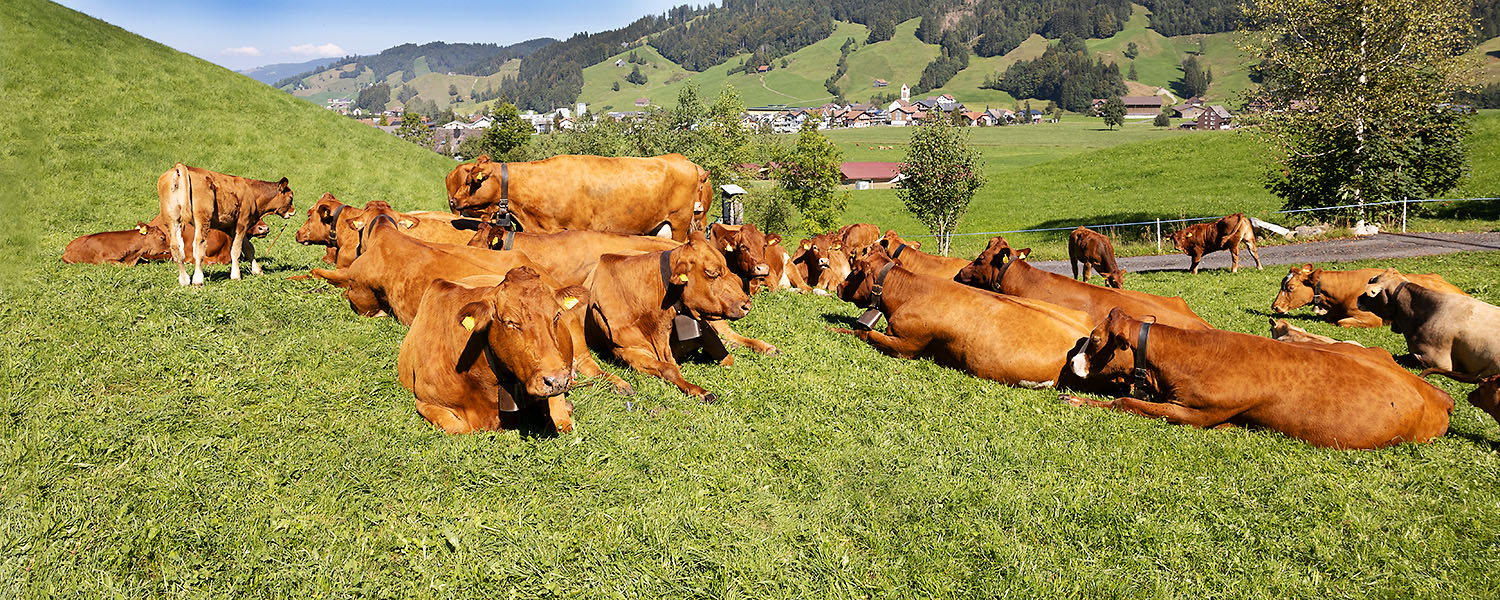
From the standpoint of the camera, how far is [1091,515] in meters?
5.59

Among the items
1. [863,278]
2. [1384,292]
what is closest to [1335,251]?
[1384,292]

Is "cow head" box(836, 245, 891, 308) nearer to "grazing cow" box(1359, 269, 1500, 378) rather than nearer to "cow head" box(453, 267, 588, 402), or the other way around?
"cow head" box(453, 267, 588, 402)

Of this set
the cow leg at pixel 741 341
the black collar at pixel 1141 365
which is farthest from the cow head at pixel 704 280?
the black collar at pixel 1141 365

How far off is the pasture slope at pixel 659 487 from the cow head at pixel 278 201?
157 inches

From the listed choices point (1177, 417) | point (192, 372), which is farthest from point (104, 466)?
point (1177, 417)

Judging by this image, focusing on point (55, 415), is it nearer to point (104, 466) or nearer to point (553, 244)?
point (104, 466)

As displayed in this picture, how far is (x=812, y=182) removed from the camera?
65562 mm

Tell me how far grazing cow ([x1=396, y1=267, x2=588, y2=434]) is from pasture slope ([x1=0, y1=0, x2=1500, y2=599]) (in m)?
0.25

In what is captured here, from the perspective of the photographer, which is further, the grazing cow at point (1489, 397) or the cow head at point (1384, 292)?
the cow head at point (1384, 292)

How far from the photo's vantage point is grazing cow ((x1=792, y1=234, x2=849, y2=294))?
1446 cm

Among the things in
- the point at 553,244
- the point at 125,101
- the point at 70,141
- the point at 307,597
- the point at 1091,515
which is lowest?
the point at 1091,515

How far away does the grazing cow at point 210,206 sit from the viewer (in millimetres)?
11648

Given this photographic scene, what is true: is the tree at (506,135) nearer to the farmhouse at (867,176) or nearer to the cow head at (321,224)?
the farmhouse at (867,176)

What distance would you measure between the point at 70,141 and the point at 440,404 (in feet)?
76.0
